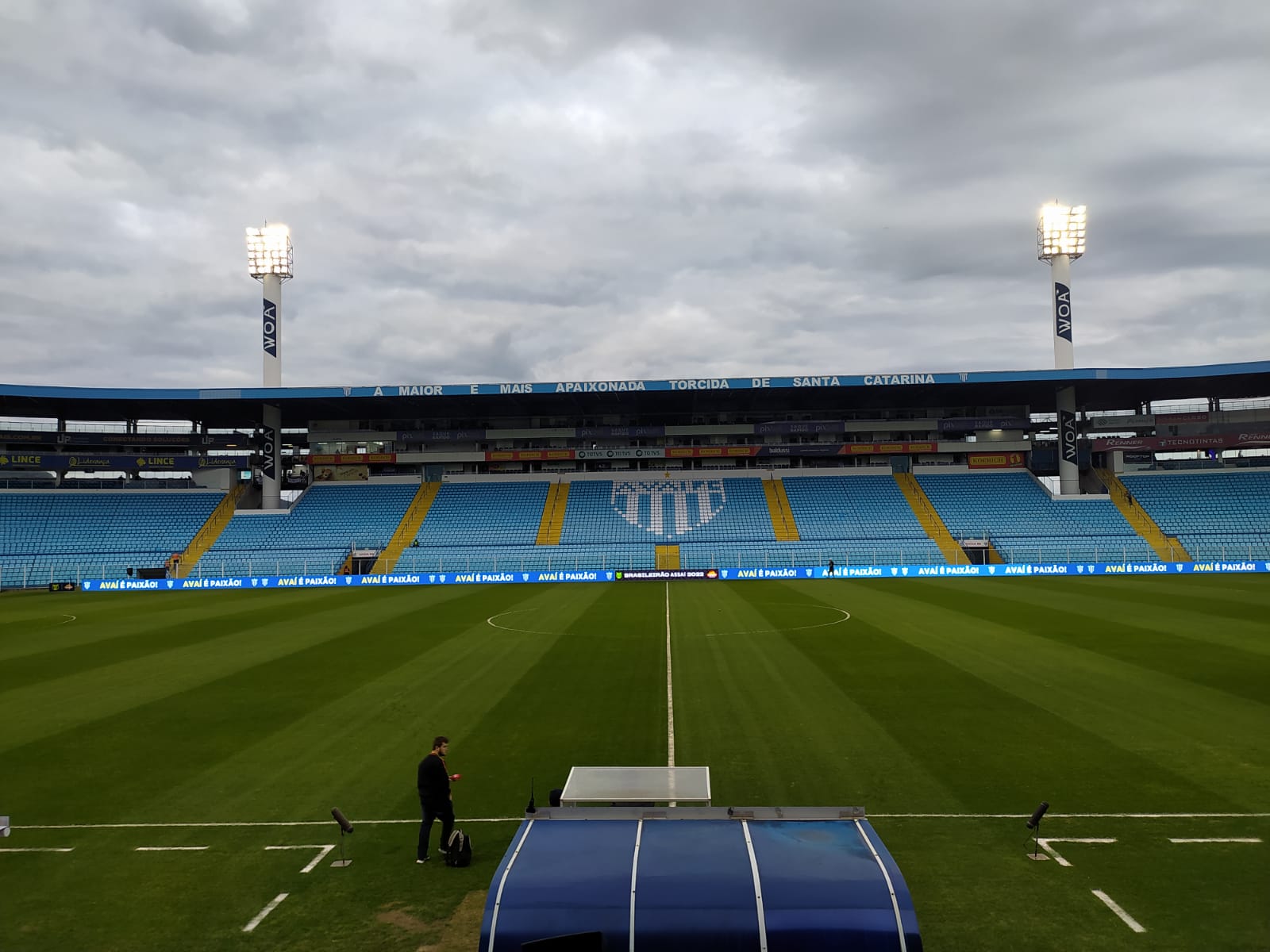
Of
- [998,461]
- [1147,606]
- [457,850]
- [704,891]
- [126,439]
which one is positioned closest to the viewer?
[704,891]

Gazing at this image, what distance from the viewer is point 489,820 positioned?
31.3ft

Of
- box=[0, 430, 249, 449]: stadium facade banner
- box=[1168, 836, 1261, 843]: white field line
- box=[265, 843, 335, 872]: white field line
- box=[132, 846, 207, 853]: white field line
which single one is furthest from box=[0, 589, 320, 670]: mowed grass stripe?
box=[1168, 836, 1261, 843]: white field line

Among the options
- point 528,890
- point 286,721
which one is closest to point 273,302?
point 286,721

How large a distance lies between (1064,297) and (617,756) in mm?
58742

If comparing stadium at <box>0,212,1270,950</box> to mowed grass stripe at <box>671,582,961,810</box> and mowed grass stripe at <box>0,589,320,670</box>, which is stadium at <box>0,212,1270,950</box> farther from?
mowed grass stripe at <box>0,589,320,670</box>

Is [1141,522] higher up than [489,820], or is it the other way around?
[1141,522]

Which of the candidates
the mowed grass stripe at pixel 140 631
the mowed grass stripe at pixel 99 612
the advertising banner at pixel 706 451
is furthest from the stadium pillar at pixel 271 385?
the advertising banner at pixel 706 451

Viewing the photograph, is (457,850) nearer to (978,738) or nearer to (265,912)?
(265,912)

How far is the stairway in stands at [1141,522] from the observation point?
47.6 metres

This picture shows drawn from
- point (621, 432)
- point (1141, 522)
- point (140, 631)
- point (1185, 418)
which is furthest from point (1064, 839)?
point (1185, 418)

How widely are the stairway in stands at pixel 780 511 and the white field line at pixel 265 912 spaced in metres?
47.3

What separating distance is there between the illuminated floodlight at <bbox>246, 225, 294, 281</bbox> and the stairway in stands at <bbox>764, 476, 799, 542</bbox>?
4305 centimetres

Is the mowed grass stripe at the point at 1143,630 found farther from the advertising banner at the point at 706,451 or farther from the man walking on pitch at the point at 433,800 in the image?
the advertising banner at the point at 706,451

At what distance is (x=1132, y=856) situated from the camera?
8148 millimetres
